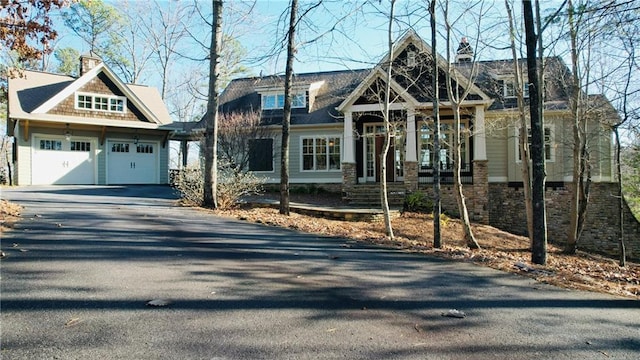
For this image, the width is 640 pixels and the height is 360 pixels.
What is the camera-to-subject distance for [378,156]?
1684cm

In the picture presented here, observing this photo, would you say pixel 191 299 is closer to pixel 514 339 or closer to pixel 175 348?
pixel 175 348

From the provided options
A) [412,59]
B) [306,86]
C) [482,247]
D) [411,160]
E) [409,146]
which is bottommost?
[482,247]

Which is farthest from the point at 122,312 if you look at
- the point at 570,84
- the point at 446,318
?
the point at 570,84

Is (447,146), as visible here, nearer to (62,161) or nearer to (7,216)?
(7,216)

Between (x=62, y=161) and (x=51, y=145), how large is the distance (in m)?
0.91

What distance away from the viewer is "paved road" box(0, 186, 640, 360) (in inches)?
117

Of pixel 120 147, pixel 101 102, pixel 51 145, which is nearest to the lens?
pixel 51 145

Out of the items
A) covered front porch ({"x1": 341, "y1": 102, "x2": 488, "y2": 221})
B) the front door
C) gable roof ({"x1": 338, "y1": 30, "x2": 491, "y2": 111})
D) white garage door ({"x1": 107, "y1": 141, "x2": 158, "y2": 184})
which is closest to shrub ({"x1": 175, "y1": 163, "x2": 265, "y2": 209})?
covered front porch ({"x1": 341, "y1": 102, "x2": 488, "y2": 221})

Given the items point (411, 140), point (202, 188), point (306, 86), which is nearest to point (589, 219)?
point (411, 140)

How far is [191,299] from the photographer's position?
3844 mm

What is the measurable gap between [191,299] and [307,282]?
135 cm

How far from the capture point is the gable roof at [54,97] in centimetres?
1931

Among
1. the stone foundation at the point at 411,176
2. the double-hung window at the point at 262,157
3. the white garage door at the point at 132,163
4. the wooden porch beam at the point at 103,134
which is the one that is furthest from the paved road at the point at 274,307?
the white garage door at the point at 132,163

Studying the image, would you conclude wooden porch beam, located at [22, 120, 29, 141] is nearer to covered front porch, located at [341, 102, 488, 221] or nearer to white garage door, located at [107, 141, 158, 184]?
white garage door, located at [107, 141, 158, 184]
